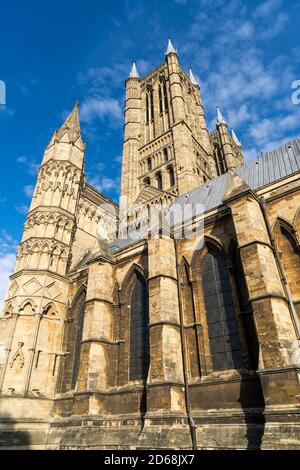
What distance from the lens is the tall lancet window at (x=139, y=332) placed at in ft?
42.1

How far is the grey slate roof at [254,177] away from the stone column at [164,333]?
10.2ft

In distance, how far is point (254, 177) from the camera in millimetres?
15625

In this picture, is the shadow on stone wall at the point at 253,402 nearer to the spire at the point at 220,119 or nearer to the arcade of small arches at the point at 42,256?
the arcade of small arches at the point at 42,256

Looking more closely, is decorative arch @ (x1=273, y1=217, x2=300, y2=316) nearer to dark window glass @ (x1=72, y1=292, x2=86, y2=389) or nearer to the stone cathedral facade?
the stone cathedral facade

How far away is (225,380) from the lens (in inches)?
388

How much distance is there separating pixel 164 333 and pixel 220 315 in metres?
2.18

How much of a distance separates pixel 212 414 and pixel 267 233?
6.33 meters

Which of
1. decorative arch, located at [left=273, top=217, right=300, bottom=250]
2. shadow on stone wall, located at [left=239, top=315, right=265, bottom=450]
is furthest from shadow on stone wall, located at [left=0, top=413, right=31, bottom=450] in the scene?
decorative arch, located at [left=273, top=217, right=300, bottom=250]

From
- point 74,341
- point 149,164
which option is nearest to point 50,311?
point 74,341

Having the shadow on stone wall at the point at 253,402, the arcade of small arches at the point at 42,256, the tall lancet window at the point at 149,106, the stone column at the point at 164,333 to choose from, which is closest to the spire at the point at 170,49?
the tall lancet window at the point at 149,106

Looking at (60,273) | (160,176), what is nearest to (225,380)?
(60,273)

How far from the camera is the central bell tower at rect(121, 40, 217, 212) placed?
2836cm

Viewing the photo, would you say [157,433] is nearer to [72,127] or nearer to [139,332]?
[139,332]

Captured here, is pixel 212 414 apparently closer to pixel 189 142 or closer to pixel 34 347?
pixel 34 347
